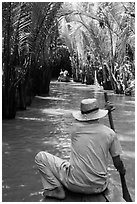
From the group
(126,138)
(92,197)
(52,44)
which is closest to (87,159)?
(92,197)

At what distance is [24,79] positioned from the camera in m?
11.9

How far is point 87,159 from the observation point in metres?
3.58

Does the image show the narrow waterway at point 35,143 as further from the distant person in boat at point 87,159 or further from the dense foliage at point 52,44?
the dense foliage at point 52,44

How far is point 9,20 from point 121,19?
325 inches

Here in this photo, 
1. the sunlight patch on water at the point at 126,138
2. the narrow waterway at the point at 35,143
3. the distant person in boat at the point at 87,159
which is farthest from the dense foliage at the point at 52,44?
the distant person in boat at the point at 87,159

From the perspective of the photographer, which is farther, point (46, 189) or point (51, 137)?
point (51, 137)

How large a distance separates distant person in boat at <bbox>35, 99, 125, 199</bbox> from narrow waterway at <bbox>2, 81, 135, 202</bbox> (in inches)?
28.3

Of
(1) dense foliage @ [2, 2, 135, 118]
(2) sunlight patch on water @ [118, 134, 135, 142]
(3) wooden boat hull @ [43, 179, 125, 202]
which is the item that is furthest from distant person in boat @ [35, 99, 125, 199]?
(1) dense foliage @ [2, 2, 135, 118]

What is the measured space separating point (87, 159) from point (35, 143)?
3.73 metres

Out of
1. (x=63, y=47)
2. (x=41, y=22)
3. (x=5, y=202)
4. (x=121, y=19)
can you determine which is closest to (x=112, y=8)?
(x=121, y=19)

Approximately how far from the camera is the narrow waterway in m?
4.71

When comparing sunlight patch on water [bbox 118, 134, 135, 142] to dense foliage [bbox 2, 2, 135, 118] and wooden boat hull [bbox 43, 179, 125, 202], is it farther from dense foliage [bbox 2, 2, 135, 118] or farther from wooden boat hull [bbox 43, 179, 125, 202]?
wooden boat hull [bbox 43, 179, 125, 202]

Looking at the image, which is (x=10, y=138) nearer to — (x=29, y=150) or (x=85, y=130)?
(x=29, y=150)

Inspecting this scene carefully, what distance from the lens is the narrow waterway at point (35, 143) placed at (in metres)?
4.71
